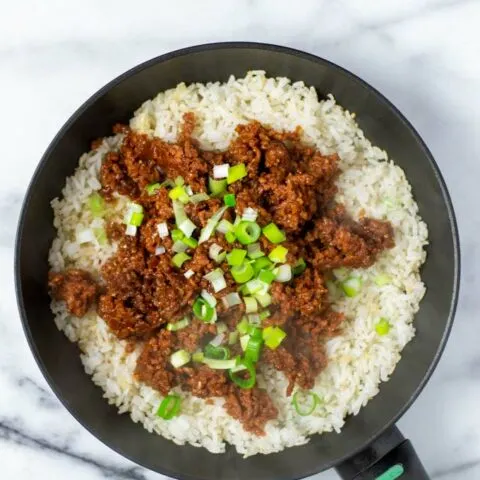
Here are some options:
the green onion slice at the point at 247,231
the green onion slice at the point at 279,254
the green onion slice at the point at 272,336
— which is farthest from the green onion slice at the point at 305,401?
the green onion slice at the point at 247,231

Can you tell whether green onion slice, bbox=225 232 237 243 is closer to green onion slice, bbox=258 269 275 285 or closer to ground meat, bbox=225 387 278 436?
green onion slice, bbox=258 269 275 285

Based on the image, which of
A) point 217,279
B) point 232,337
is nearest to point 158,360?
point 232,337

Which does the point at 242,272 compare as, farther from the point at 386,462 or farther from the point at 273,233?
the point at 386,462

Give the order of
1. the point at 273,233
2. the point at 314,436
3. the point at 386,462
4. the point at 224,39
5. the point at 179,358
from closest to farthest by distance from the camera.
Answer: the point at 386,462 → the point at 273,233 → the point at 179,358 → the point at 314,436 → the point at 224,39

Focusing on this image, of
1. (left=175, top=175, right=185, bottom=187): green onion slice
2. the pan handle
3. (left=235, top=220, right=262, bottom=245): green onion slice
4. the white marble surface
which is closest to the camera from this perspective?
the pan handle

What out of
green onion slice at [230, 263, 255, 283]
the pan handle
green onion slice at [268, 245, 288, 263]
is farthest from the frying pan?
green onion slice at [230, 263, 255, 283]

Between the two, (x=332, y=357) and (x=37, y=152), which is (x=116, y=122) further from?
(x=332, y=357)

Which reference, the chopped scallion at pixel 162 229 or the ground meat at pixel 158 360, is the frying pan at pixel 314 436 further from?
the chopped scallion at pixel 162 229
